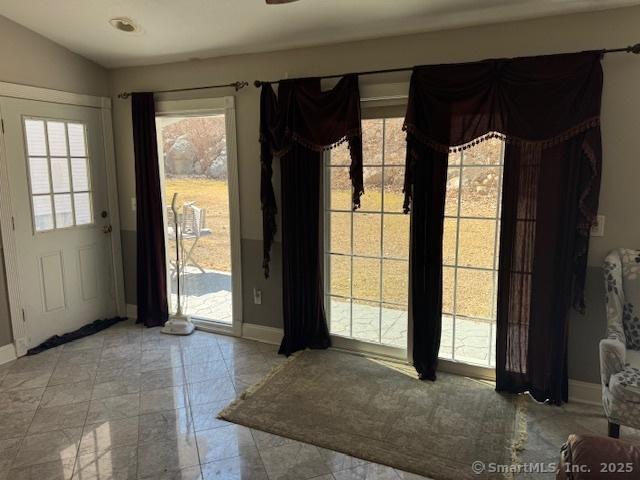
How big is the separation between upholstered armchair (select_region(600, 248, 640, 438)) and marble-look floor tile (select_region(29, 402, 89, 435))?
9.84 ft

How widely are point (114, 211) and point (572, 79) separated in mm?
3962

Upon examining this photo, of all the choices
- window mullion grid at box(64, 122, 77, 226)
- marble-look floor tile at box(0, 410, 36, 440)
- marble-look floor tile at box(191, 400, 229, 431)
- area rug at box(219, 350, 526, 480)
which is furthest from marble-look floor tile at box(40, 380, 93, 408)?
window mullion grid at box(64, 122, 77, 226)

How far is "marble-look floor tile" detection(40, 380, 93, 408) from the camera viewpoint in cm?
305

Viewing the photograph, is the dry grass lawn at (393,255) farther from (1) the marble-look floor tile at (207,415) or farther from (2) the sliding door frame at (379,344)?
(1) the marble-look floor tile at (207,415)

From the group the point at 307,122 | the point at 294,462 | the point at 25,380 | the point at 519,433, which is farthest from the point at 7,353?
the point at 519,433

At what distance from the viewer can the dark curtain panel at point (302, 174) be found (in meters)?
3.31

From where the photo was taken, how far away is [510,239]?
116 inches

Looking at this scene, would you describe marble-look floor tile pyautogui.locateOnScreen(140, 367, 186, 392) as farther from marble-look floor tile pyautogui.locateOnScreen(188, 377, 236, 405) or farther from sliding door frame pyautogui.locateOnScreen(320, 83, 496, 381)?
sliding door frame pyautogui.locateOnScreen(320, 83, 496, 381)

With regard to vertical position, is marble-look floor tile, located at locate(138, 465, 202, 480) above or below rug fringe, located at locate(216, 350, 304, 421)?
below

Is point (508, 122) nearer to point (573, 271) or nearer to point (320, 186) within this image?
point (573, 271)

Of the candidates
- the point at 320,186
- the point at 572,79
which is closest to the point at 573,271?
the point at 572,79

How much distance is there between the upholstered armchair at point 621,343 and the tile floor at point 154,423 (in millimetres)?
403

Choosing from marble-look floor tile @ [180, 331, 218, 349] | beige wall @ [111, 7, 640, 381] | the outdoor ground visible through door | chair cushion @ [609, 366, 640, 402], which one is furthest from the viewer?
the outdoor ground visible through door

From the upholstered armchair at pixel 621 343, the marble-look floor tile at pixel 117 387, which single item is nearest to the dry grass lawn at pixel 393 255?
the upholstered armchair at pixel 621 343
